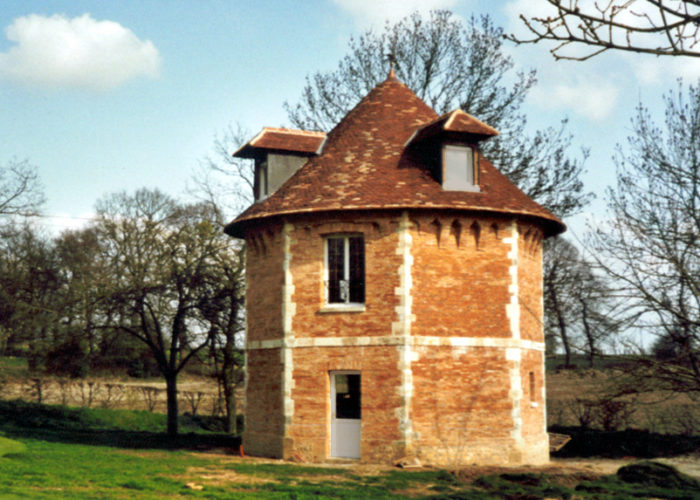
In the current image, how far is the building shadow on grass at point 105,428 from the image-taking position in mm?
24188

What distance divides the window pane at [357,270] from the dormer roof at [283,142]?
12.3 feet

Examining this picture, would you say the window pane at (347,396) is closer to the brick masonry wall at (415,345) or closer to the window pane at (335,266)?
the brick masonry wall at (415,345)

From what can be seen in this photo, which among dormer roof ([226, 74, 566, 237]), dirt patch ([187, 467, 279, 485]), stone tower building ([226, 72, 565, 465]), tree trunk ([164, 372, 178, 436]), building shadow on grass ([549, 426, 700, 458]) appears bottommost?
building shadow on grass ([549, 426, 700, 458])

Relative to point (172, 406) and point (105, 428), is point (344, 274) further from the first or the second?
point (105, 428)

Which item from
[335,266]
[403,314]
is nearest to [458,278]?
[403,314]

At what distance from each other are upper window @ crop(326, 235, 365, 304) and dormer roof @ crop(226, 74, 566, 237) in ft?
3.12

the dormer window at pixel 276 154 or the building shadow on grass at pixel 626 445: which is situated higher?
the dormer window at pixel 276 154

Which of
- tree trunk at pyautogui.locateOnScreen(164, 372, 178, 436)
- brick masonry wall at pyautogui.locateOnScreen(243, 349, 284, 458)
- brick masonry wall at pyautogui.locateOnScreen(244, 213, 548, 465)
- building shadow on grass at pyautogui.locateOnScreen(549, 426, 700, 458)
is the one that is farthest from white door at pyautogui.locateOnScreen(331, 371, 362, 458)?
tree trunk at pyautogui.locateOnScreen(164, 372, 178, 436)

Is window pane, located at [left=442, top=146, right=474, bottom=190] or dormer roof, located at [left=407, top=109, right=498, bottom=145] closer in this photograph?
dormer roof, located at [left=407, top=109, right=498, bottom=145]

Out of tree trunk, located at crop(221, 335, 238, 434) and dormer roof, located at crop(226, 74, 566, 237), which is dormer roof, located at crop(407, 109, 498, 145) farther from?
tree trunk, located at crop(221, 335, 238, 434)

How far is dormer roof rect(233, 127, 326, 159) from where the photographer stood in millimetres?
23016

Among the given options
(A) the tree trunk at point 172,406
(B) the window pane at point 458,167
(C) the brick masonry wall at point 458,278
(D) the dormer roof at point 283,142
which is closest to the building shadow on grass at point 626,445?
(C) the brick masonry wall at point 458,278

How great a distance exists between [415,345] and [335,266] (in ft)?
9.49

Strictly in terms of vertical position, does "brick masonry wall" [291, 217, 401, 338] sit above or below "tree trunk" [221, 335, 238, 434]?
above
